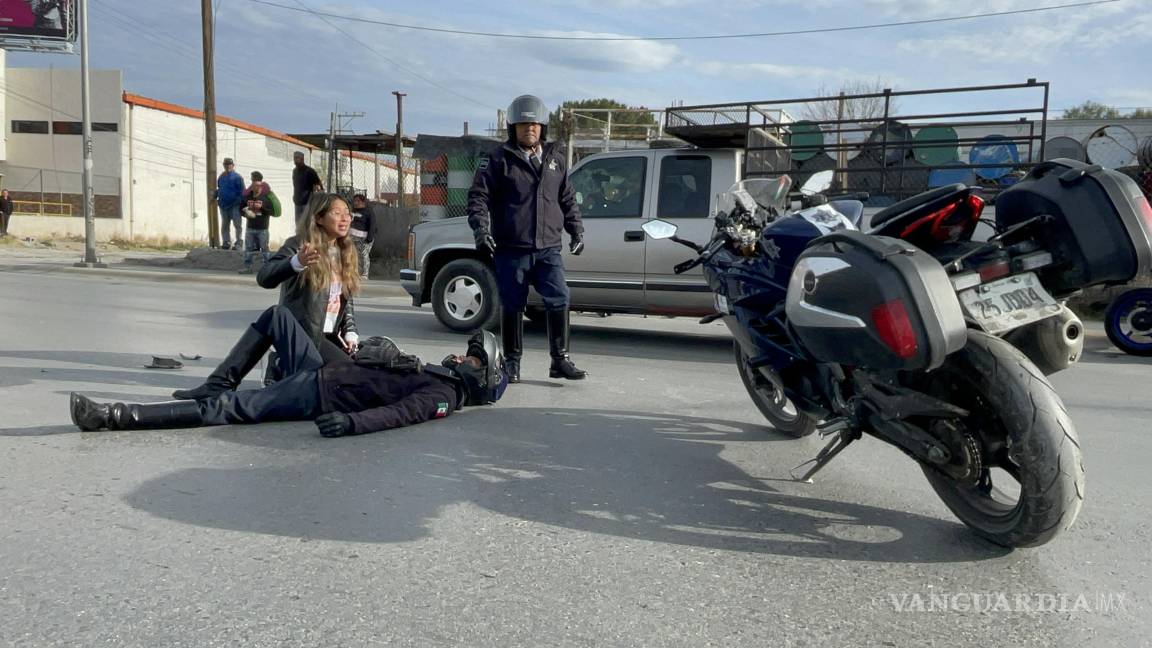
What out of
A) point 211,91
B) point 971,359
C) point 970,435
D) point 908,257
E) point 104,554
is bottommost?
point 104,554

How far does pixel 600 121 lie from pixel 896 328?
23.3 m

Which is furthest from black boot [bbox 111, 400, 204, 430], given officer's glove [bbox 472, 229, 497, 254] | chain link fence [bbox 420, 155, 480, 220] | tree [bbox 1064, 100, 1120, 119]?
tree [bbox 1064, 100, 1120, 119]

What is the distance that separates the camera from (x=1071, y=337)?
11.4 feet

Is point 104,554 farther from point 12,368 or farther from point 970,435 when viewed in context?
point 12,368

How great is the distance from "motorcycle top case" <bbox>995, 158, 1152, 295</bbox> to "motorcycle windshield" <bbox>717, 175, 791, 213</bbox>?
1266mm

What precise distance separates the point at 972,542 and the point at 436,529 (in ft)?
6.48

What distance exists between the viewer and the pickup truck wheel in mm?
8891

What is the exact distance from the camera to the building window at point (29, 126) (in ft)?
140

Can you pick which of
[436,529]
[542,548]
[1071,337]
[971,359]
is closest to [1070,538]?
[1071,337]

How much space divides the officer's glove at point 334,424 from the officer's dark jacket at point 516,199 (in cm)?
213

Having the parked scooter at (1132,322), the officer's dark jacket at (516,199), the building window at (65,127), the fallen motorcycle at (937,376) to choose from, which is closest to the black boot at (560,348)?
the officer's dark jacket at (516,199)

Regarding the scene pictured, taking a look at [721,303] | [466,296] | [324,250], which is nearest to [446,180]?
[466,296]

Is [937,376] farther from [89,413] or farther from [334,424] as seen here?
[89,413]

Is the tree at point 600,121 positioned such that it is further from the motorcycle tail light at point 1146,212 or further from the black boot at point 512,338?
the motorcycle tail light at point 1146,212
